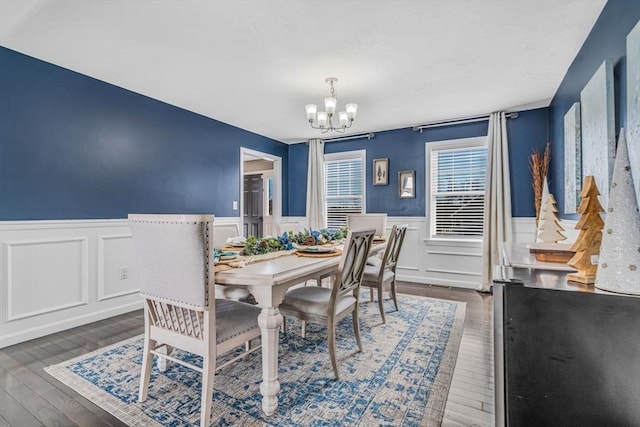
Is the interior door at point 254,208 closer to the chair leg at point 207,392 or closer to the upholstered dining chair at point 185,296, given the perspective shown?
the upholstered dining chair at point 185,296

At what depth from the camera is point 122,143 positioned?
327 centimetres

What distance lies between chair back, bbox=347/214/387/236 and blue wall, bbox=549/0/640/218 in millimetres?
1804

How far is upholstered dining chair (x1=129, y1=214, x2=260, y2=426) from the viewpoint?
58.2 inches

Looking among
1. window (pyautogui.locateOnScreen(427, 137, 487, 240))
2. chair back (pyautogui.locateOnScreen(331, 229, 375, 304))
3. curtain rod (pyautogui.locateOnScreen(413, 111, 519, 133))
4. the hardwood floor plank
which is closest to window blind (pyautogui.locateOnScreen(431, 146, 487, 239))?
window (pyautogui.locateOnScreen(427, 137, 487, 240))

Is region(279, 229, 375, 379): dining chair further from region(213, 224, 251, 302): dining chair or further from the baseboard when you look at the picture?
the baseboard

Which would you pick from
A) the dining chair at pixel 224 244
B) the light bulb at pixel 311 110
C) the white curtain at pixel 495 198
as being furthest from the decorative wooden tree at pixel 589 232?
the white curtain at pixel 495 198

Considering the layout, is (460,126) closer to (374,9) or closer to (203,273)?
(374,9)

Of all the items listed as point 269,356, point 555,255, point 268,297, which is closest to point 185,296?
point 268,297

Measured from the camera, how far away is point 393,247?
10.1 ft

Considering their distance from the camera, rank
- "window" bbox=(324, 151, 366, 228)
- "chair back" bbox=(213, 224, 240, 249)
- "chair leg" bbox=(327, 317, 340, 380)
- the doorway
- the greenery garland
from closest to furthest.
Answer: "chair leg" bbox=(327, 317, 340, 380) → the greenery garland → "chair back" bbox=(213, 224, 240, 249) → "window" bbox=(324, 151, 366, 228) → the doorway

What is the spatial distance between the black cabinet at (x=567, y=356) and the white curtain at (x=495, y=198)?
3.31m

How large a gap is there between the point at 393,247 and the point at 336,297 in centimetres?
127

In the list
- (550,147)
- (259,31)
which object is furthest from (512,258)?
(550,147)

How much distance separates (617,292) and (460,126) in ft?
12.9
